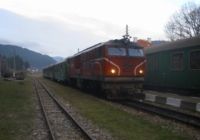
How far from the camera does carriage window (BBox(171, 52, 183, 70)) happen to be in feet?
73.2

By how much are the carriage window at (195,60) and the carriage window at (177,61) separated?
Answer: 1237 mm

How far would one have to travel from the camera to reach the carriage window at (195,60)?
20.3m

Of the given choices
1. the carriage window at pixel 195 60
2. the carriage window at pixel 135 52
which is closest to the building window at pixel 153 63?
the carriage window at pixel 135 52

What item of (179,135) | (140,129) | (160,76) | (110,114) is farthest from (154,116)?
(160,76)

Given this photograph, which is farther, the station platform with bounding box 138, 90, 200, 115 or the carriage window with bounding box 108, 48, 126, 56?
the carriage window with bounding box 108, 48, 126, 56

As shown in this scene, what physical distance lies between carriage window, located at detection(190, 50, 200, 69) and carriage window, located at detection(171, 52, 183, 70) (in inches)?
48.7

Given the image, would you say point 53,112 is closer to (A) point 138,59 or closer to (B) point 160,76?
(A) point 138,59

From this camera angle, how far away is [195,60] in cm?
2053

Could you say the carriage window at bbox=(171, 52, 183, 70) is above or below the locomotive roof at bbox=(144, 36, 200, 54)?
below

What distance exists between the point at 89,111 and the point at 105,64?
450 cm

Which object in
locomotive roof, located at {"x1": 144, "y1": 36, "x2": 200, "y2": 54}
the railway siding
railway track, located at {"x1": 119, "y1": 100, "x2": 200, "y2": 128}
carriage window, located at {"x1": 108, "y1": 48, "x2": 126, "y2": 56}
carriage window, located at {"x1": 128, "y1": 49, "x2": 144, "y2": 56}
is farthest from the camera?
carriage window, located at {"x1": 128, "y1": 49, "x2": 144, "y2": 56}

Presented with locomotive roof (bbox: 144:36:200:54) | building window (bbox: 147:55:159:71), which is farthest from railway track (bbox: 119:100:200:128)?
building window (bbox: 147:55:159:71)

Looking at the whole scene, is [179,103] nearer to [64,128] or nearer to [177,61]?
[64,128]

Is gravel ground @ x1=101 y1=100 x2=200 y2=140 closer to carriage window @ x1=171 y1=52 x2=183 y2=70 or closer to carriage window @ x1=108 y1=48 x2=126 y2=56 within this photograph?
carriage window @ x1=108 y1=48 x2=126 y2=56
